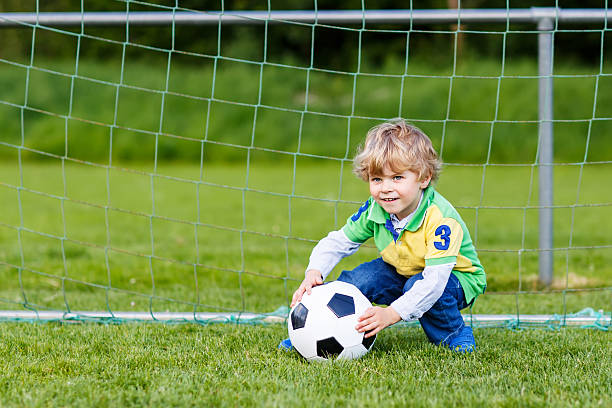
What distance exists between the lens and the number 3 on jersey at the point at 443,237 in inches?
104

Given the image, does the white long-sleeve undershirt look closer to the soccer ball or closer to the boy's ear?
the soccer ball

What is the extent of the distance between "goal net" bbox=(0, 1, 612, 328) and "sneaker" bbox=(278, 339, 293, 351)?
545 millimetres

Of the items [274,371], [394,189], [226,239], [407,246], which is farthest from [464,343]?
[226,239]

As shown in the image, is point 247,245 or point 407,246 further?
point 247,245

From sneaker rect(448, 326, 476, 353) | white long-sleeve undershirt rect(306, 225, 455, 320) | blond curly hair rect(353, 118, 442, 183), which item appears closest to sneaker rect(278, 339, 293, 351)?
white long-sleeve undershirt rect(306, 225, 455, 320)

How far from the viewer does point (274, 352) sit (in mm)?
2762

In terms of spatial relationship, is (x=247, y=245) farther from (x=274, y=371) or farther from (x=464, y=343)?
(x=274, y=371)

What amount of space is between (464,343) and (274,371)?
81 cm

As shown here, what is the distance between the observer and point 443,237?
2.64 metres

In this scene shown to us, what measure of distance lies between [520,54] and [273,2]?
7.58m

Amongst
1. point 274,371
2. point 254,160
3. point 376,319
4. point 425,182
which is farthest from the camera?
point 254,160

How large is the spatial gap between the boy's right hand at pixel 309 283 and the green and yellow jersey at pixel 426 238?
0.21 metres

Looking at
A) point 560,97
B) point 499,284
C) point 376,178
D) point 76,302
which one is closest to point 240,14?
point 376,178

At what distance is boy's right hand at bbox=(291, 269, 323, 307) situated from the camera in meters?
2.78
